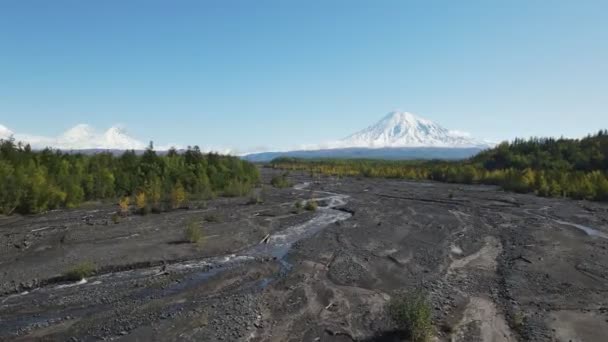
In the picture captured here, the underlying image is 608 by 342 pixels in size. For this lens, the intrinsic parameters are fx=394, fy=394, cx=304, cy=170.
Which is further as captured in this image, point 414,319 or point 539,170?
point 539,170

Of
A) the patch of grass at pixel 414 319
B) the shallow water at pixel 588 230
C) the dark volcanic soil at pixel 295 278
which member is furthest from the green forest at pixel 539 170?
the patch of grass at pixel 414 319

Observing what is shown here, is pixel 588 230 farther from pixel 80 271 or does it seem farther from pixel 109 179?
pixel 109 179

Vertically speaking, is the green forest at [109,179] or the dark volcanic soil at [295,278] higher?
the green forest at [109,179]

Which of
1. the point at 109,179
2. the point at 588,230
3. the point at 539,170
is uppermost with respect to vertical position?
the point at 109,179

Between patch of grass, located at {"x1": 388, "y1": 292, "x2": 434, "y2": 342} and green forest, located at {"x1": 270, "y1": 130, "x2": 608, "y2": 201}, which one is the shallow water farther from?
patch of grass, located at {"x1": 388, "y1": 292, "x2": 434, "y2": 342}

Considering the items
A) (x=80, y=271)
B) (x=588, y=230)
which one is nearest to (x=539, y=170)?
(x=588, y=230)

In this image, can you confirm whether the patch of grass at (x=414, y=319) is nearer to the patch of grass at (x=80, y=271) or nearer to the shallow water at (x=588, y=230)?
the patch of grass at (x=80, y=271)
